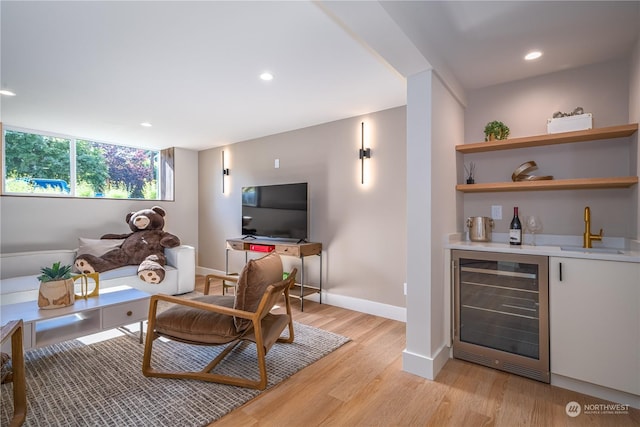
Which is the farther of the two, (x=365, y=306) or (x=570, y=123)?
(x=365, y=306)

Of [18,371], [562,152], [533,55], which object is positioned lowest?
[18,371]

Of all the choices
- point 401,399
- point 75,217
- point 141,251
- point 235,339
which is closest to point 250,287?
point 235,339

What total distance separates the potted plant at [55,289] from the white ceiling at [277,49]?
1592mm

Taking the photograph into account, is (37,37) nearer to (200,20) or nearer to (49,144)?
(200,20)

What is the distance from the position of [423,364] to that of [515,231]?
1281 millimetres

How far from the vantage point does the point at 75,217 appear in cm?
424

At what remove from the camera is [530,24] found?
1.84m

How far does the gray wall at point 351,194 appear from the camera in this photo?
3.25m

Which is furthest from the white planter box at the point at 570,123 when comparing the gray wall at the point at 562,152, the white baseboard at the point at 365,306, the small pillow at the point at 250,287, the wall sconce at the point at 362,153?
the small pillow at the point at 250,287

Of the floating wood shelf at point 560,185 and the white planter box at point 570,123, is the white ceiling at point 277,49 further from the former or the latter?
the floating wood shelf at point 560,185

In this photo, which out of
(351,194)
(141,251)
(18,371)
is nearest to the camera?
(18,371)

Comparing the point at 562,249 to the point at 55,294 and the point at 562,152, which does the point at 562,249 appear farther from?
the point at 55,294

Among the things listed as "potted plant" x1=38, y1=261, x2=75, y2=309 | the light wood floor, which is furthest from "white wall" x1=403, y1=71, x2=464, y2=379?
"potted plant" x1=38, y1=261, x2=75, y2=309

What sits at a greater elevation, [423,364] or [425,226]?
[425,226]
